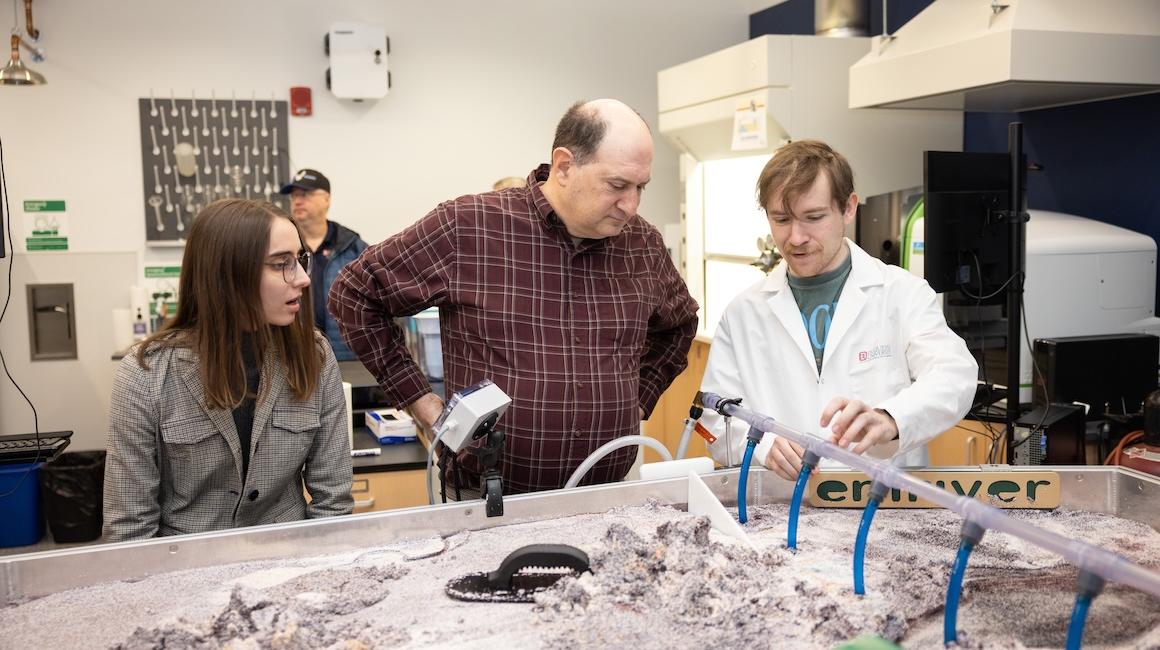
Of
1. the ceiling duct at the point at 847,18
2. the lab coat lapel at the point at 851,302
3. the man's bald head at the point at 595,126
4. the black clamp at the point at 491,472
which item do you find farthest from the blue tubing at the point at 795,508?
the ceiling duct at the point at 847,18

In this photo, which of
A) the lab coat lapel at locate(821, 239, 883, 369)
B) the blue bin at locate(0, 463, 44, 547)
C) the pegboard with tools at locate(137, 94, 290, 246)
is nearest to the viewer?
the lab coat lapel at locate(821, 239, 883, 369)

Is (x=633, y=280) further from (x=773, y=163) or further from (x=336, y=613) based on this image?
(x=336, y=613)

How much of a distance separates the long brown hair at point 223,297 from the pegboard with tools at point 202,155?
11.0ft

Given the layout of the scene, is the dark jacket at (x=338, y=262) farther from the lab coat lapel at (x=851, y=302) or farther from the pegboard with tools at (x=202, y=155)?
the lab coat lapel at (x=851, y=302)

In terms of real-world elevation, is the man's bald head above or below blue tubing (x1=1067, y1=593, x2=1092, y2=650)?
above

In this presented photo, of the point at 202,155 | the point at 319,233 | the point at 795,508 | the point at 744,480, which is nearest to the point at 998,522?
the point at 795,508

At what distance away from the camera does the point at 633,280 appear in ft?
7.10

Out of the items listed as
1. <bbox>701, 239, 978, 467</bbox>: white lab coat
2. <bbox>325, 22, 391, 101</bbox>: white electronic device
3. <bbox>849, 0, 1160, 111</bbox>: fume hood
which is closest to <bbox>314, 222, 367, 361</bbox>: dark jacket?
<bbox>325, 22, 391, 101</bbox>: white electronic device

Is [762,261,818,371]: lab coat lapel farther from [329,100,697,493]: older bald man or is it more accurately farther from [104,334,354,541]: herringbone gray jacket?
[104,334,354,541]: herringbone gray jacket

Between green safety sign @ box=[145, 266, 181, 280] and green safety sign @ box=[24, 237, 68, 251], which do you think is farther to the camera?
green safety sign @ box=[145, 266, 181, 280]

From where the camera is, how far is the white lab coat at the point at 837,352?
1.80 metres

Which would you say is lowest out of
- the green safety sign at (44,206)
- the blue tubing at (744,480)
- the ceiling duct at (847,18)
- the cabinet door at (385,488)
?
the cabinet door at (385,488)

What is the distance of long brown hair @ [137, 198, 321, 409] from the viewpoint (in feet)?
5.78

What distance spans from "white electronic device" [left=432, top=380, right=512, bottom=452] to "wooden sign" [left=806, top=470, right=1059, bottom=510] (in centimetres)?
51
